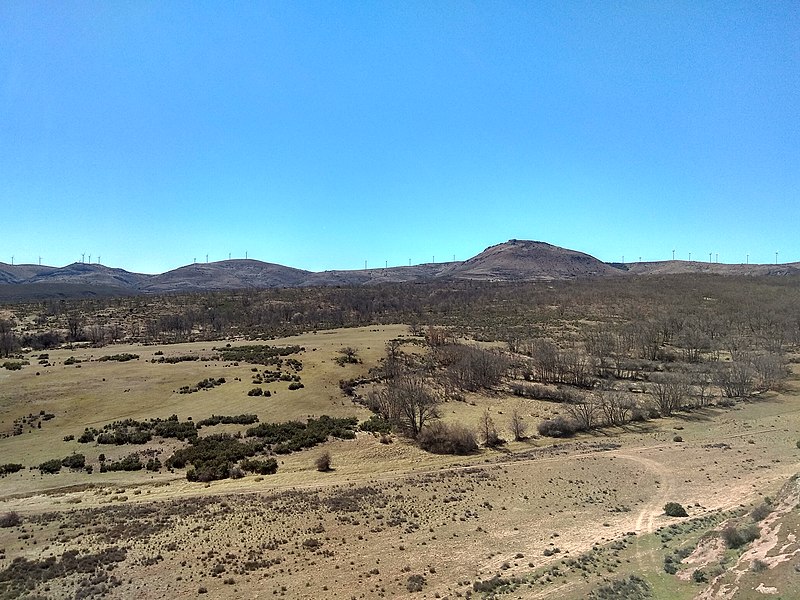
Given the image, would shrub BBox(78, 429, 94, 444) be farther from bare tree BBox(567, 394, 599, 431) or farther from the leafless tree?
bare tree BBox(567, 394, 599, 431)

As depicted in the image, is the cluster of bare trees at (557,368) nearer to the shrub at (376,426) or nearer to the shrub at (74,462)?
the shrub at (376,426)

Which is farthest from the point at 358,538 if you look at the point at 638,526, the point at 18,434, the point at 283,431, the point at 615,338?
the point at 615,338

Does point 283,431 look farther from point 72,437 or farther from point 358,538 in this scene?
point 358,538

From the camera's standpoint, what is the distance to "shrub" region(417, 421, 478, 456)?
42.7 metres

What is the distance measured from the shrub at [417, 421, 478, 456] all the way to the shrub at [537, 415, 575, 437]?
7.63m

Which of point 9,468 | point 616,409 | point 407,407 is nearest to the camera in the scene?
point 9,468

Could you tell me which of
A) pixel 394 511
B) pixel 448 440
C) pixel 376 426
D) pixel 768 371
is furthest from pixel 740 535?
pixel 768 371

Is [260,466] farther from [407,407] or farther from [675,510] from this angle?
[675,510]

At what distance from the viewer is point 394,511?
2775cm

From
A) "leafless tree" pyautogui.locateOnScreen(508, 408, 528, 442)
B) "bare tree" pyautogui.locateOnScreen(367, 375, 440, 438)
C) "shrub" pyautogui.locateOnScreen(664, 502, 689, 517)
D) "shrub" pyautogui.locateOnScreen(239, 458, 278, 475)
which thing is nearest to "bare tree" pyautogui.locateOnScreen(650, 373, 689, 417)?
"leafless tree" pyautogui.locateOnScreen(508, 408, 528, 442)

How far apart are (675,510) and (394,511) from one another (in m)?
14.8

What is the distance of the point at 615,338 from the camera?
84938mm

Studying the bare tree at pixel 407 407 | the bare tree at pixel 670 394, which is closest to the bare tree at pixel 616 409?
the bare tree at pixel 670 394

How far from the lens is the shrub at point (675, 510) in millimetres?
25625
